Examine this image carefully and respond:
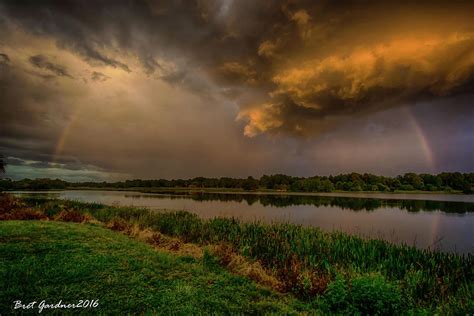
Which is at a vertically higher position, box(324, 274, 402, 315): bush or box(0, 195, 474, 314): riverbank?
box(324, 274, 402, 315): bush

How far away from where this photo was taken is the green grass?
5680 millimetres

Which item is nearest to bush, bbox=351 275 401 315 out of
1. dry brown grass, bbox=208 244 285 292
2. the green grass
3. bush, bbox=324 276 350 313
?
bush, bbox=324 276 350 313

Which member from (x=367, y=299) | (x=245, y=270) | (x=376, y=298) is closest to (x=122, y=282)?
(x=245, y=270)

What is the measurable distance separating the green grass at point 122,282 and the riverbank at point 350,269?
1.13 m

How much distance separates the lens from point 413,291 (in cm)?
881

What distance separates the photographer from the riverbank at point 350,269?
19.5ft

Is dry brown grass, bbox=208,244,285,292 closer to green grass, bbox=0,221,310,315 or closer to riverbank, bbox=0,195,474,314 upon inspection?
riverbank, bbox=0,195,474,314

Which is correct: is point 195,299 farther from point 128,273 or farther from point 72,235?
point 72,235

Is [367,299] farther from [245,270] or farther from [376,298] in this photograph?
[245,270]

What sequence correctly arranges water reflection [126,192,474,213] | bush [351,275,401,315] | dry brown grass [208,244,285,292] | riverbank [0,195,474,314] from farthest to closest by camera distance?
water reflection [126,192,474,213] < dry brown grass [208,244,285,292] < riverbank [0,195,474,314] < bush [351,275,401,315]

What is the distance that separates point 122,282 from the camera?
6.70m

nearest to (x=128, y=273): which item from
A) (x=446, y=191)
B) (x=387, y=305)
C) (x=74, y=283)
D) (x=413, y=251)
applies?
(x=74, y=283)

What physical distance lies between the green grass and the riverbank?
3.71 ft

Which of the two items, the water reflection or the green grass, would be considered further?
the water reflection
